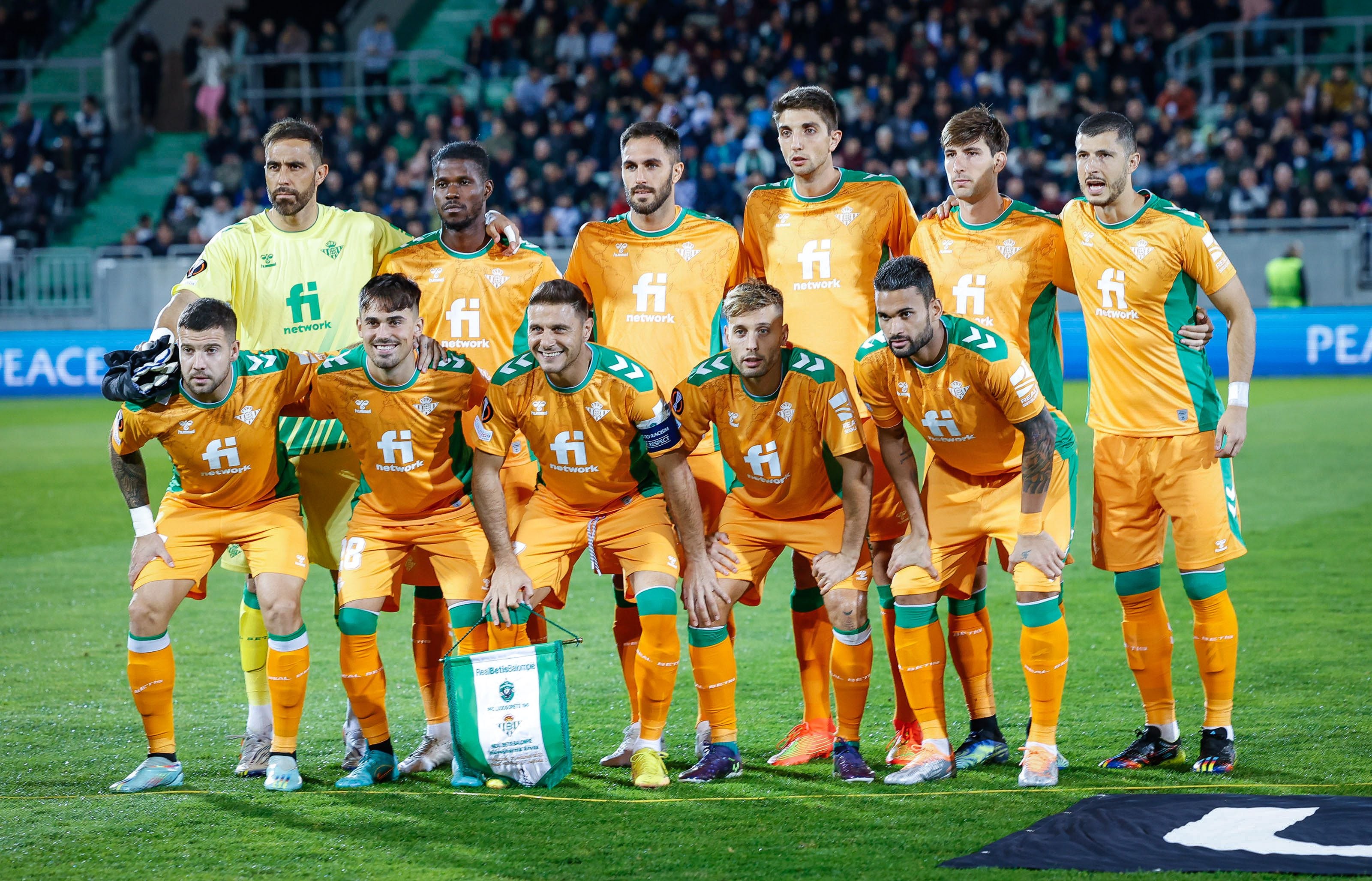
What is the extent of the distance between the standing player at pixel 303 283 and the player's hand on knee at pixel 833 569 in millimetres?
1939

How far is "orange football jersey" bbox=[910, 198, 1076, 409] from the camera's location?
225 inches

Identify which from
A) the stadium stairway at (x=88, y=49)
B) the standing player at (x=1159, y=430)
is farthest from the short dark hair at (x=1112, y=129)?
the stadium stairway at (x=88, y=49)

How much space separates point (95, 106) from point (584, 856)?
25.0m

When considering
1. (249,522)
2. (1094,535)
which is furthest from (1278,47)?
(249,522)

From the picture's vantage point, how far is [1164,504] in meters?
5.52

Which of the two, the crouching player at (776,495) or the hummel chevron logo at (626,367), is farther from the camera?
the hummel chevron logo at (626,367)

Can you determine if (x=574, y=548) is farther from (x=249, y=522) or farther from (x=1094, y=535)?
(x=1094, y=535)

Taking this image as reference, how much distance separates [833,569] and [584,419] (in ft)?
3.61

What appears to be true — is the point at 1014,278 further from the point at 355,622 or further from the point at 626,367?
the point at 355,622

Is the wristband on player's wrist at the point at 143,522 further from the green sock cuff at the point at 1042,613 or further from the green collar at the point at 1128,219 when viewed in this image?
the green collar at the point at 1128,219

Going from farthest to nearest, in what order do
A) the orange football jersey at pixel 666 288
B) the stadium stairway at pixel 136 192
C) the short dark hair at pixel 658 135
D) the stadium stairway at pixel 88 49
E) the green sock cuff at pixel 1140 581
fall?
the stadium stairway at pixel 88 49 → the stadium stairway at pixel 136 192 → the orange football jersey at pixel 666 288 → the short dark hair at pixel 658 135 → the green sock cuff at pixel 1140 581

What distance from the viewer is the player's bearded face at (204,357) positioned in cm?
545

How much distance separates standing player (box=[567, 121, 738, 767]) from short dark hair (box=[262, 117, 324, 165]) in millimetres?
1157

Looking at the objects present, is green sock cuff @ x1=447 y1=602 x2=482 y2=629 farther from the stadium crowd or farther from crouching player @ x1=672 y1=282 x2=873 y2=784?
the stadium crowd
